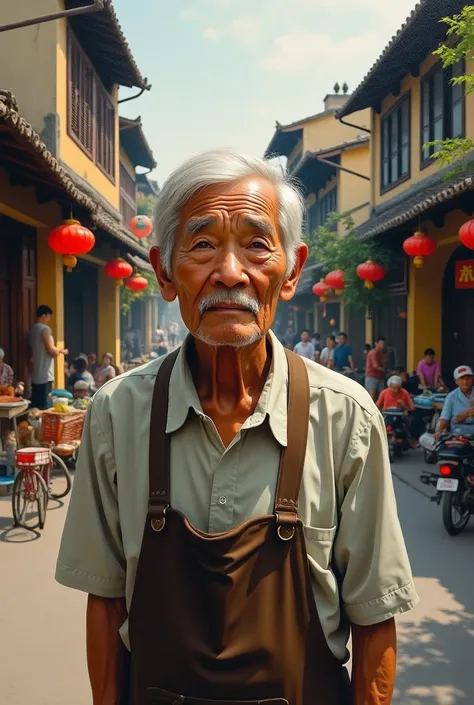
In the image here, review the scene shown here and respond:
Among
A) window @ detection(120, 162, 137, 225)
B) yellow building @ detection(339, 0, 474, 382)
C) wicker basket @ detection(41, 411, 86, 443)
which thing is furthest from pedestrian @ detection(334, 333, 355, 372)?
window @ detection(120, 162, 137, 225)

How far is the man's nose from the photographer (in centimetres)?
158

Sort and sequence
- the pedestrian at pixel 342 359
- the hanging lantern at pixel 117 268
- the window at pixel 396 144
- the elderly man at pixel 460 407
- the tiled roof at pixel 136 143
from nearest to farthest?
the elderly man at pixel 460 407 → the hanging lantern at pixel 117 268 → the window at pixel 396 144 → the pedestrian at pixel 342 359 → the tiled roof at pixel 136 143

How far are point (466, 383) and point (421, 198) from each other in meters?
4.77

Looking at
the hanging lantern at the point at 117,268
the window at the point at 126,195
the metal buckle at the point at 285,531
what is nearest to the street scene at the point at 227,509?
the metal buckle at the point at 285,531

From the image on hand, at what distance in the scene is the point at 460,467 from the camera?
20.6 ft

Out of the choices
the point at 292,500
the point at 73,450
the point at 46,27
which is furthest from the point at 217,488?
the point at 46,27

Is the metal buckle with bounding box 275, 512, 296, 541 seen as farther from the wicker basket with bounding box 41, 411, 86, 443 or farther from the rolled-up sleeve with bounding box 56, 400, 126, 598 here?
the wicker basket with bounding box 41, 411, 86, 443

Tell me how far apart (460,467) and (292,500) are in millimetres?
5213

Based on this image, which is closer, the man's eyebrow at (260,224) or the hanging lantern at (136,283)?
the man's eyebrow at (260,224)

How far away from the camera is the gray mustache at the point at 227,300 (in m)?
1.60

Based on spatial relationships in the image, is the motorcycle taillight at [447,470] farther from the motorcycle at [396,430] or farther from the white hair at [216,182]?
the white hair at [216,182]

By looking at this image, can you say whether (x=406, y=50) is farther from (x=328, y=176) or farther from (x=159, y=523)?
(x=159, y=523)

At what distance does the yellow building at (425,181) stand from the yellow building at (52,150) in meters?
4.97

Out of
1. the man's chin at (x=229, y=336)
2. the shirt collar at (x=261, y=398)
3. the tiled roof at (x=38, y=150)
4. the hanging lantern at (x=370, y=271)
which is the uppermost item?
the tiled roof at (x=38, y=150)
